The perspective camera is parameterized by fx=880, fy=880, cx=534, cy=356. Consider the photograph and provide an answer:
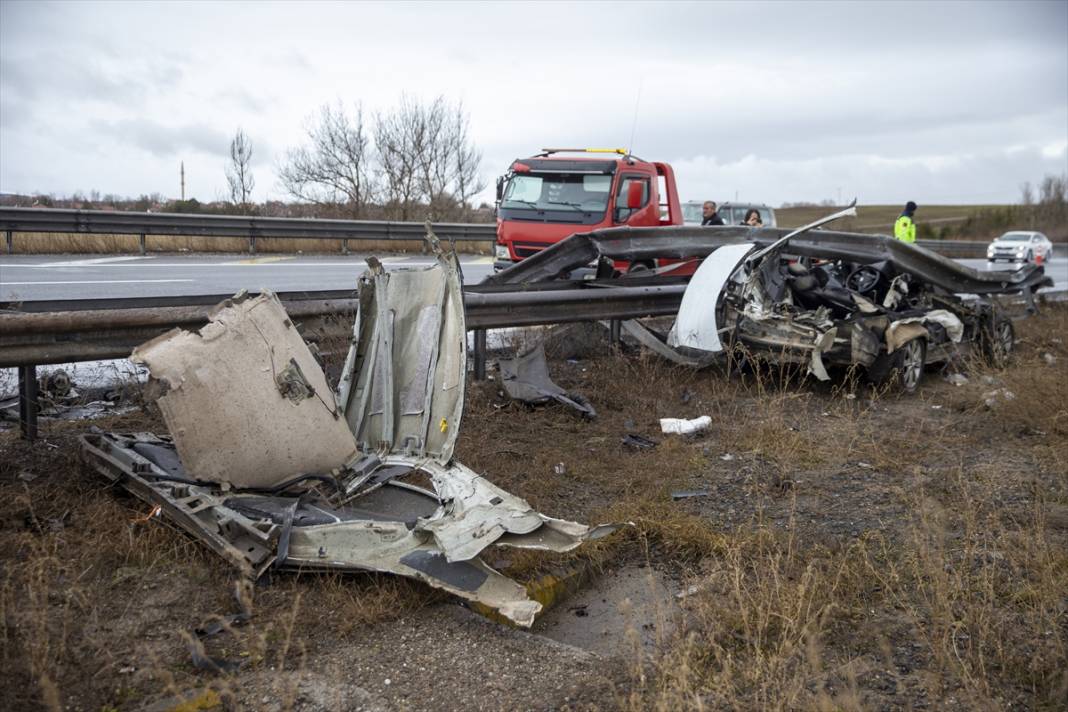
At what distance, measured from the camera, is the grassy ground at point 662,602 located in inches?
114

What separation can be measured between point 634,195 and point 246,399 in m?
10.1

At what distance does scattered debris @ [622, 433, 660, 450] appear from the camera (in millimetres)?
5922

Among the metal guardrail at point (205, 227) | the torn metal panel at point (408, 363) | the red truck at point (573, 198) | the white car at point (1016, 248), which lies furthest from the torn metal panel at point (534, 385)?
the white car at point (1016, 248)

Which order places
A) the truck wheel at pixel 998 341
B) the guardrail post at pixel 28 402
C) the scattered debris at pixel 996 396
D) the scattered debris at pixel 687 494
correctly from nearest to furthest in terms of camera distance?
the guardrail post at pixel 28 402
the scattered debris at pixel 687 494
the scattered debris at pixel 996 396
the truck wheel at pixel 998 341

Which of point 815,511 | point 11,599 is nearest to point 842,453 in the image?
point 815,511

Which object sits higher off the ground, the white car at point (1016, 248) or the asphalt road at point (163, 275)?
the white car at point (1016, 248)

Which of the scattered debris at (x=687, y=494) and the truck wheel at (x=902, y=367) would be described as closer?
the scattered debris at (x=687, y=494)

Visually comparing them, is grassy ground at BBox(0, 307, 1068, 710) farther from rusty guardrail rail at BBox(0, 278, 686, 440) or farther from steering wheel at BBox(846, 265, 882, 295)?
steering wheel at BBox(846, 265, 882, 295)

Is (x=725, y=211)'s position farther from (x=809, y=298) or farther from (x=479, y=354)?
(x=479, y=354)

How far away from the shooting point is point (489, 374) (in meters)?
7.73

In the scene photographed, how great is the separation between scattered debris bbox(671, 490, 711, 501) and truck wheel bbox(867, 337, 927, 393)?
317cm

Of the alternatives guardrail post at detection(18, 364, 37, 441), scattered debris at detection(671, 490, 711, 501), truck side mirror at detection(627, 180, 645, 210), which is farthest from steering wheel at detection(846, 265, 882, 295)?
guardrail post at detection(18, 364, 37, 441)

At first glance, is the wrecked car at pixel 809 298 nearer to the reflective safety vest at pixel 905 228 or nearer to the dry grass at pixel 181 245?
the reflective safety vest at pixel 905 228

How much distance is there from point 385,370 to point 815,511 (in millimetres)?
2446
